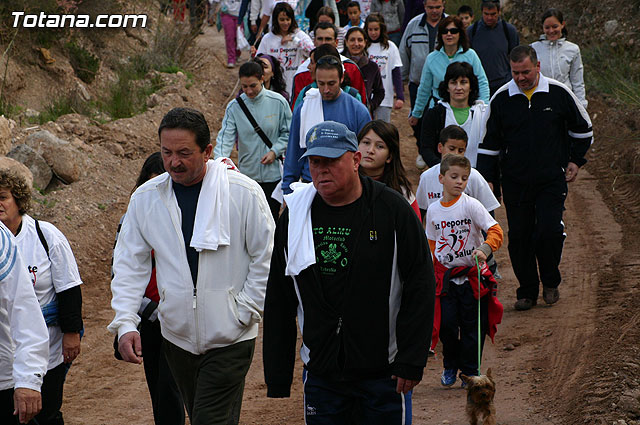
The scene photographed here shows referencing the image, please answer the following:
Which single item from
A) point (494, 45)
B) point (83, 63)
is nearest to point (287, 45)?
point (494, 45)

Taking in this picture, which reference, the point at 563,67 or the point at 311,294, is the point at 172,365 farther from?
the point at 563,67

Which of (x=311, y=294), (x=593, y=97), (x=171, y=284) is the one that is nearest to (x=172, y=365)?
(x=171, y=284)

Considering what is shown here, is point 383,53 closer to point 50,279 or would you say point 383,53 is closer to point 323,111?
point 323,111

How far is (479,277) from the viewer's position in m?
6.41

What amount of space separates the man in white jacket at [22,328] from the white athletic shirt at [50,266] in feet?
2.15

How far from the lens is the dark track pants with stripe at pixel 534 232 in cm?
841

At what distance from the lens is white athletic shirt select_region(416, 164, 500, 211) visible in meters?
7.22

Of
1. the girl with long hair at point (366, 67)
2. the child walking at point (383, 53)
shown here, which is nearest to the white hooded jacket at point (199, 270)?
the girl with long hair at point (366, 67)

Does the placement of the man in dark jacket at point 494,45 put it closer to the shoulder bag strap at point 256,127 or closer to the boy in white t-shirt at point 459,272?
the shoulder bag strap at point 256,127

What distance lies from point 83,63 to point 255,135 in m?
8.65

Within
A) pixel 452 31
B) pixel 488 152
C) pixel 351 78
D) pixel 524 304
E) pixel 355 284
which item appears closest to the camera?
pixel 355 284

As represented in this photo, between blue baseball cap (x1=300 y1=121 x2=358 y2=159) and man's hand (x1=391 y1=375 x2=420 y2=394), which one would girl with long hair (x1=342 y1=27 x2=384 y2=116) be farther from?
man's hand (x1=391 y1=375 x2=420 y2=394)

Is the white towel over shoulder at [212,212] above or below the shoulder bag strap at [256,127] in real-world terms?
below

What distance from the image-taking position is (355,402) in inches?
168
